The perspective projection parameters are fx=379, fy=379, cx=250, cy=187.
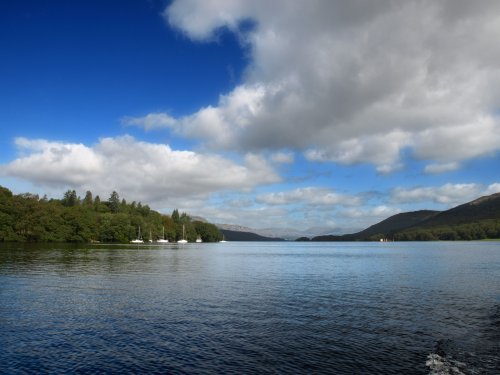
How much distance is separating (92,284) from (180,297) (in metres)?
18.1

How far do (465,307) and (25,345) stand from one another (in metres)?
45.8

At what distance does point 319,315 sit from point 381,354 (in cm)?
1285

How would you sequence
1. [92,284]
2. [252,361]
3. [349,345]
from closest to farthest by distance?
[252,361] < [349,345] < [92,284]

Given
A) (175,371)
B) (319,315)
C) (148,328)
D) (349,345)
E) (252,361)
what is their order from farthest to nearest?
(319,315) → (148,328) → (349,345) → (252,361) → (175,371)

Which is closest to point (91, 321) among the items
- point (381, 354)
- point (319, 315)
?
point (319, 315)

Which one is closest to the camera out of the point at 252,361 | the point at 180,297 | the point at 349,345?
the point at 252,361

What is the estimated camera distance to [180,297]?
50000 millimetres

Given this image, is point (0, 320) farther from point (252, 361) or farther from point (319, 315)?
point (319, 315)

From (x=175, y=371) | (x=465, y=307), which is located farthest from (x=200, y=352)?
(x=465, y=307)

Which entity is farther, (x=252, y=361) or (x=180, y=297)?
(x=180, y=297)

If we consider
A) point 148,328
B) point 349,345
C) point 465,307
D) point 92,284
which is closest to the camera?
point 349,345

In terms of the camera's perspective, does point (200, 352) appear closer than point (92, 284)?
Yes

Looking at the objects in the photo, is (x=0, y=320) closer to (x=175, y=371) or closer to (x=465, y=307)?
(x=175, y=371)

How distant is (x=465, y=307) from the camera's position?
149 ft
